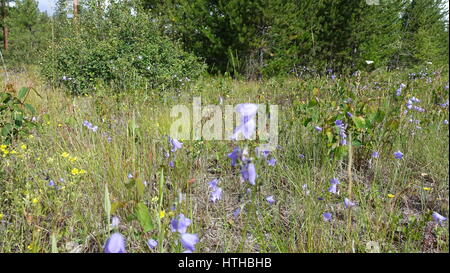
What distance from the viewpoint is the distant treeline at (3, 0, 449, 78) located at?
672 cm

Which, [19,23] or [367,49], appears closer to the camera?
[367,49]

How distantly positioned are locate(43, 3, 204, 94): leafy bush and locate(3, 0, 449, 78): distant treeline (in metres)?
0.51

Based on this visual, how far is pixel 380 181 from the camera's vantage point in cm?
161

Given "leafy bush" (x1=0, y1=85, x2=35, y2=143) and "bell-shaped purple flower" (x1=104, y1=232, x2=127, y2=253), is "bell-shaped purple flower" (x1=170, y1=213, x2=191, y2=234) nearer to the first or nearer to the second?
"bell-shaped purple flower" (x1=104, y1=232, x2=127, y2=253)

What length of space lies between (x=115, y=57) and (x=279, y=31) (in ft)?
14.2

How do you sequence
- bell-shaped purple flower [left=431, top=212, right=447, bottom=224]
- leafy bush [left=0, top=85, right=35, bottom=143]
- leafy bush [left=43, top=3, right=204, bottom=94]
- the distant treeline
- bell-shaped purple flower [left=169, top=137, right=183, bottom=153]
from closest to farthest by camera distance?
1. bell-shaped purple flower [left=431, top=212, right=447, bottom=224]
2. bell-shaped purple flower [left=169, top=137, right=183, bottom=153]
3. leafy bush [left=0, top=85, right=35, bottom=143]
4. leafy bush [left=43, top=3, right=204, bottom=94]
5. the distant treeline

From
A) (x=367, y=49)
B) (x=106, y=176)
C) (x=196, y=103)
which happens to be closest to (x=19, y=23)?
(x=367, y=49)

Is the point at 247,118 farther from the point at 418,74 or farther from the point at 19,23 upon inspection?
the point at 19,23

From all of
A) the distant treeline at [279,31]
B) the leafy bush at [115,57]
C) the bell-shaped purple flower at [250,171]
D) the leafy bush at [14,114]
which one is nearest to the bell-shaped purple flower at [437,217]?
the bell-shaped purple flower at [250,171]

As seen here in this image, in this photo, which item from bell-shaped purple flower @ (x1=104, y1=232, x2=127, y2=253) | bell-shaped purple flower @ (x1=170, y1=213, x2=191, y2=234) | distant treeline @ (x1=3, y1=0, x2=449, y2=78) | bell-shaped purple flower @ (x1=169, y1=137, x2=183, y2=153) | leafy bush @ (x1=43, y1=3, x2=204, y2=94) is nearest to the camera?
bell-shaped purple flower @ (x1=104, y1=232, x2=127, y2=253)

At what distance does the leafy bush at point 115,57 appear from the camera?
4590 mm

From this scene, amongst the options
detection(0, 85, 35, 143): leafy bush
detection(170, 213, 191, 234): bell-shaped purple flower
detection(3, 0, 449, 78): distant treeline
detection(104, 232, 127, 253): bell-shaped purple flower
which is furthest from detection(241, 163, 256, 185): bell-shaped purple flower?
detection(3, 0, 449, 78): distant treeline

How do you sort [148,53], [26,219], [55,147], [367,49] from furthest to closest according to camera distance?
[367,49], [148,53], [55,147], [26,219]
